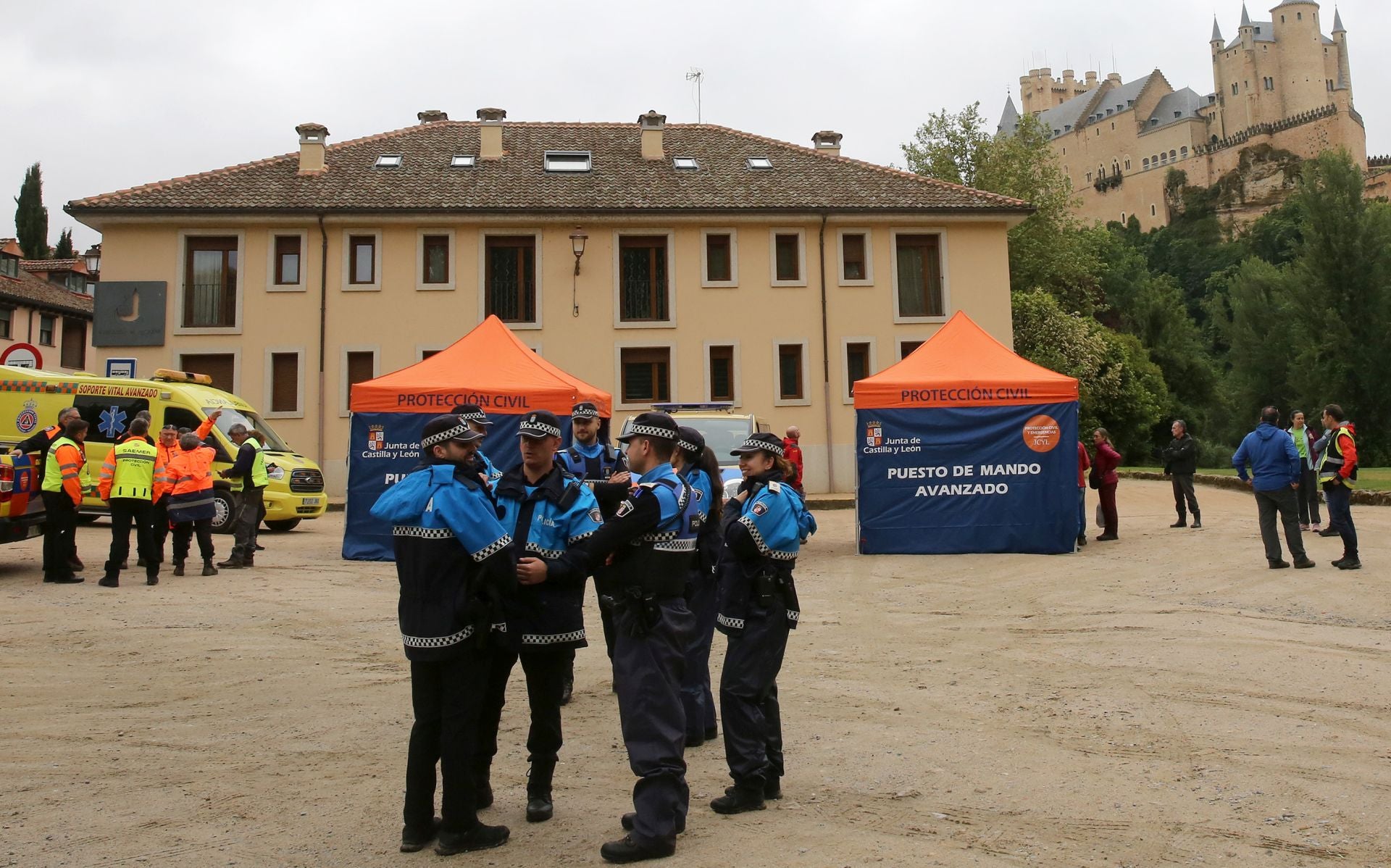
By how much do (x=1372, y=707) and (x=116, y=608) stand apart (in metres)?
10.2

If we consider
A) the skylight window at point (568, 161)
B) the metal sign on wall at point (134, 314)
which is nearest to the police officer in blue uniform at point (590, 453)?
the metal sign on wall at point (134, 314)

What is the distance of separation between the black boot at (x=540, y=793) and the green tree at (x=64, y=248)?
73.8 m

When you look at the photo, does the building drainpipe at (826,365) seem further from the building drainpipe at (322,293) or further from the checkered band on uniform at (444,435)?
the checkered band on uniform at (444,435)

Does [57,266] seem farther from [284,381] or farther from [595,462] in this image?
[595,462]

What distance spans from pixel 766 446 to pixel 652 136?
94.4 ft

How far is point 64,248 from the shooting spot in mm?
68875

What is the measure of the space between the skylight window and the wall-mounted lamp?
124 inches

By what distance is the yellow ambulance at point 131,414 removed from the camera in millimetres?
17844

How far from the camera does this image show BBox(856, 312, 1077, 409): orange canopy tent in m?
15.1

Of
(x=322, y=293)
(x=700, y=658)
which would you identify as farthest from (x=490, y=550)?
(x=322, y=293)

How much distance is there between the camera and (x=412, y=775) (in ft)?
14.6

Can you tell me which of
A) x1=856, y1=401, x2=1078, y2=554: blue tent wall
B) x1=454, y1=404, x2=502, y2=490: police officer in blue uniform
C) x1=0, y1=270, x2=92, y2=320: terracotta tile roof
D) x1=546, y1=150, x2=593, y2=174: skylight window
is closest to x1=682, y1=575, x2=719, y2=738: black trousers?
x1=454, y1=404, x2=502, y2=490: police officer in blue uniform

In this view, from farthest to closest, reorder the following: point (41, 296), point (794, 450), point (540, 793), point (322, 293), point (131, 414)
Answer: point (41, 296), point (322, 293), point (131, 414), point (794, 450), point (540, 793)

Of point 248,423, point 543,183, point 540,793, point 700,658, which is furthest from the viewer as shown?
point 543,183
